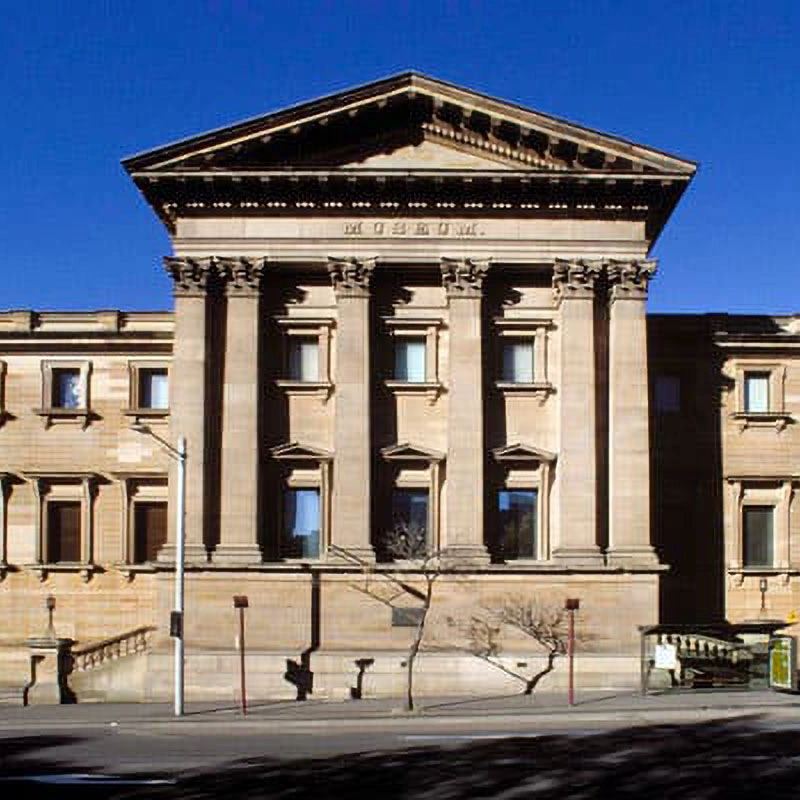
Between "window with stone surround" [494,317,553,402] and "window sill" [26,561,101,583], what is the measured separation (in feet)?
49.8

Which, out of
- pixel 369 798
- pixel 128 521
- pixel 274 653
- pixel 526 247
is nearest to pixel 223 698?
pixel 274 653

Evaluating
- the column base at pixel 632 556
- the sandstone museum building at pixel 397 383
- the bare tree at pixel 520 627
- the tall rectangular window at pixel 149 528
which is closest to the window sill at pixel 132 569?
the tall rectangular window at pixel 149 528

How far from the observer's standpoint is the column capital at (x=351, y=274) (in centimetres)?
4041

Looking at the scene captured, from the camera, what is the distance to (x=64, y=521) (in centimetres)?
4619

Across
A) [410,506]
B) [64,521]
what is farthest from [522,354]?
[64,521]

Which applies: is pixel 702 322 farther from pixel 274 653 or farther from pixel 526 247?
pixel 274 653

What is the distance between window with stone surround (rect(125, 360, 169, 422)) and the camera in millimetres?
46062

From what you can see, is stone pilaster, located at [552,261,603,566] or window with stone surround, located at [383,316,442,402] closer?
stone pilaster, located at [552,261,603,566]

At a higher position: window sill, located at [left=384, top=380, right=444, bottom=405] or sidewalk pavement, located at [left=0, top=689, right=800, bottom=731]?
window sill, located at [left=384, top=380, right=444, bottom=405]

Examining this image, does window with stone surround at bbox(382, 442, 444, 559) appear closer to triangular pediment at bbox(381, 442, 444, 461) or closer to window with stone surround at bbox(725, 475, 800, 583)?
triangular pediment at bbox(381, 442, 444, 461)

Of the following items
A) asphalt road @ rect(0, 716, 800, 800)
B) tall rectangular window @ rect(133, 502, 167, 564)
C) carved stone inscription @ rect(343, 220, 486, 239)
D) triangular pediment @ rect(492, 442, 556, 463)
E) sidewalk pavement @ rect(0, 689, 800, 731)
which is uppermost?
carved stone inscription @ rect(343, 220, 486, 239)

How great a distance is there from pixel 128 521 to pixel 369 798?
26588 millimetres

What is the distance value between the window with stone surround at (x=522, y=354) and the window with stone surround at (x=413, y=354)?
1907mm

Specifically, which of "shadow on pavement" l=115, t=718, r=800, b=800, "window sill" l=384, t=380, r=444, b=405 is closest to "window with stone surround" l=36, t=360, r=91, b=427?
"window sill" l=384, t=380, r=444, b=405
